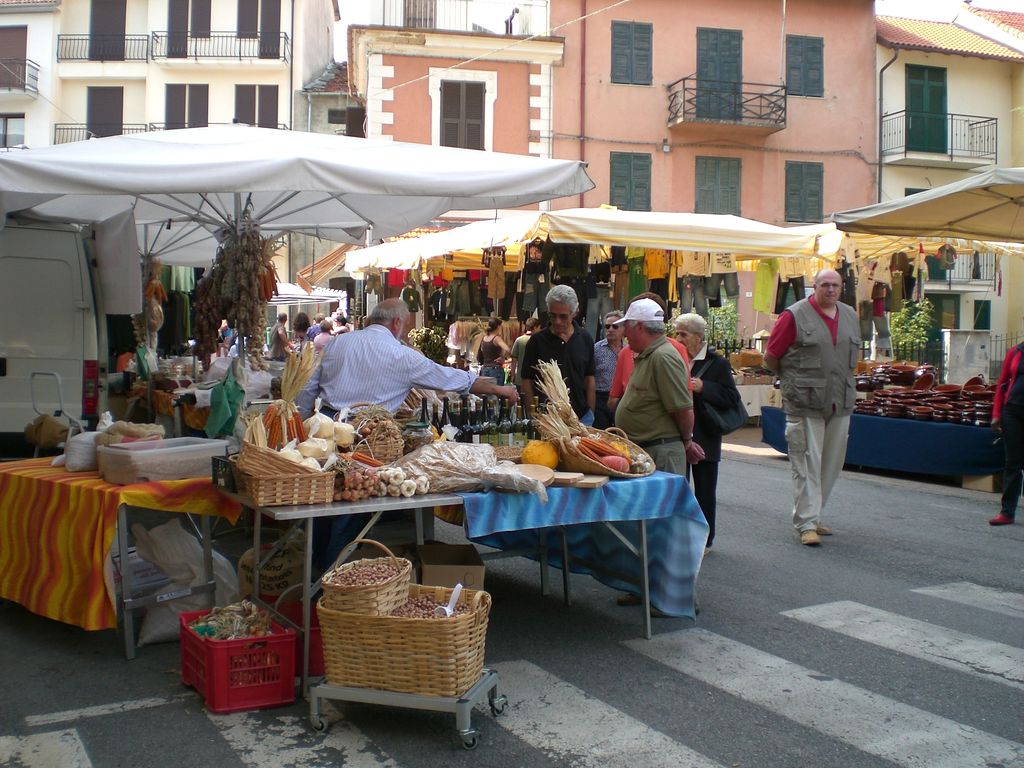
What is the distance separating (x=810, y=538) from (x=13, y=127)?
34.0 m

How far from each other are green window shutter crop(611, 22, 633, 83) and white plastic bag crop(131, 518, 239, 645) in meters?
21.2

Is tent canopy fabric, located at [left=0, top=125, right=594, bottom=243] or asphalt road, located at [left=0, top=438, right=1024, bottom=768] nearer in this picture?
asphalt road, located at [left=0, top=438, right=1024, bottom=768]

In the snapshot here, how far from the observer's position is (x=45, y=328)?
7801 mm

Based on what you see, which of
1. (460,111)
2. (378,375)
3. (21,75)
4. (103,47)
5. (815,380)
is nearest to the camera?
(378,375)

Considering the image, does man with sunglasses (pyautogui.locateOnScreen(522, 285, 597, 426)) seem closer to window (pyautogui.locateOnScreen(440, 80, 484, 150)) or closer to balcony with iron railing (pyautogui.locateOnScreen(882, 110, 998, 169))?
window (pyautogui.locateOnScreen(440, 80, 484, 150))


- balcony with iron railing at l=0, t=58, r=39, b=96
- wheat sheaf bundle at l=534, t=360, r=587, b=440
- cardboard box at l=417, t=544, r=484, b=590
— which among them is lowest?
cardboard box at l=417, t=544, r=484, b=590

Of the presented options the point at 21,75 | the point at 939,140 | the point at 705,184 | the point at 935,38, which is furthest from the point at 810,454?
the point at 21,75

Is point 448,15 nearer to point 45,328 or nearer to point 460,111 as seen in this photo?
point 460,111

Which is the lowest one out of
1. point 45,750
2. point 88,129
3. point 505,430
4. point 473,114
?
point 45,750

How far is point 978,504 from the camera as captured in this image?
913 centimetres

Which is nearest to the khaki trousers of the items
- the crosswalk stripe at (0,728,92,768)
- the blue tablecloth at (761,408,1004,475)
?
the blue tablecloth at (761,408,1004,475)

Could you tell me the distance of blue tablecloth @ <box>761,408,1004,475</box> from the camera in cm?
986

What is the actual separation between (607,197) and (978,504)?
16427mm

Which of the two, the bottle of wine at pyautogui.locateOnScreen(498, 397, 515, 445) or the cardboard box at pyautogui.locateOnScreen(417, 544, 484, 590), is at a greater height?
the bottle of wine at pyautogui.locateOnScreen(498, 397, 515, 445)
